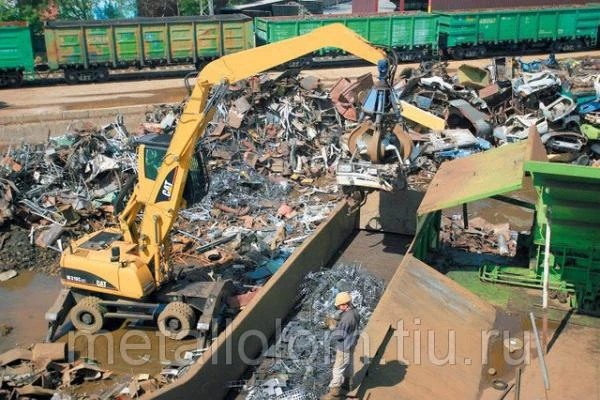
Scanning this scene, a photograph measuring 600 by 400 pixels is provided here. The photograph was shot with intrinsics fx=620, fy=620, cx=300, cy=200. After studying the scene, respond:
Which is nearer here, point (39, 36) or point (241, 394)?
point (241, 394)

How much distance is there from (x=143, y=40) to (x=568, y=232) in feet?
60.0

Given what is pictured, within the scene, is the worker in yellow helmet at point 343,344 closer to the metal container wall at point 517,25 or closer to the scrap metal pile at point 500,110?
the scrap metal pile at point 500,110

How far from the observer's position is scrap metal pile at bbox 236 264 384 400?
258 inches

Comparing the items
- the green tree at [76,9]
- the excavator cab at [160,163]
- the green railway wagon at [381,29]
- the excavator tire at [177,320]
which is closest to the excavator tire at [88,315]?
the excavator tire at [177,320]

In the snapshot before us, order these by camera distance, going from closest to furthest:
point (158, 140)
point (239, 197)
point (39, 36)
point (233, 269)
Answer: point (158, 140)
point (233, 269)
point (239, 197)
point (39, 36)

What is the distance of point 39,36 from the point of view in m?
22.2

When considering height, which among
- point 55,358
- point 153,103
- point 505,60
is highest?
point 505,60

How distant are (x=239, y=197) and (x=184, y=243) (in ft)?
6.85

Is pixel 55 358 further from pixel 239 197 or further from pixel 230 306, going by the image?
pixel 239 197

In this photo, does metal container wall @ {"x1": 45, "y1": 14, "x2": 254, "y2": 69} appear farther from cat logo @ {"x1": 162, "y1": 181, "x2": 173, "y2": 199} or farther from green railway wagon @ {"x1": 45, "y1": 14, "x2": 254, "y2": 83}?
cat logo @ {"x1": 162, "y1": 181, "x2": 173, "y2": 199}

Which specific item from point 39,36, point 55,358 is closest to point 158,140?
point 55,358

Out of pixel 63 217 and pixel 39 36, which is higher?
pixel 39 36

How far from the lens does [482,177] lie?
25.5 ft

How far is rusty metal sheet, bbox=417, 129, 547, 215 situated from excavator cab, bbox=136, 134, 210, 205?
9.69ft
